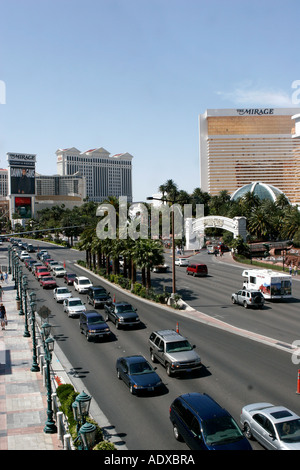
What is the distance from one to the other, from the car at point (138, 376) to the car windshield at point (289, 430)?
6189mm

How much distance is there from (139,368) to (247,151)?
17986 cm

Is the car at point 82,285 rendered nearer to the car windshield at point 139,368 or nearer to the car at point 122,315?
the car at point 122,315

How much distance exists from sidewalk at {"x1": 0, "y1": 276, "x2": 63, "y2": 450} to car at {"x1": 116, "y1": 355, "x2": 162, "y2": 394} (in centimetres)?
336

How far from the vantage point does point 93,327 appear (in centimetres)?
2581

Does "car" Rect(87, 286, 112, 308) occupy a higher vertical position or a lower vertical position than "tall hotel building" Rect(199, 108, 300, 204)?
lower

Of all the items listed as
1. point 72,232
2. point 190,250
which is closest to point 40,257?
point 72,232

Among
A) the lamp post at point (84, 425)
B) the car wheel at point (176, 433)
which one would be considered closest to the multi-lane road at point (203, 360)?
the car wheel at point (176, 433)

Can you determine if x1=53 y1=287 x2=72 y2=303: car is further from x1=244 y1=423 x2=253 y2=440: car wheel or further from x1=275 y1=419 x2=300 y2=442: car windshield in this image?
x1=275 y1=419 x2=300 y2=442: car windshield

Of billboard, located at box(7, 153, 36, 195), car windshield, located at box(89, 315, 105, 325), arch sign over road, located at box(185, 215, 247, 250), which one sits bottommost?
car windshield, located at box(89, 315, 105, 325)

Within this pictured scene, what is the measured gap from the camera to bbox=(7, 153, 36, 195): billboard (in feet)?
584

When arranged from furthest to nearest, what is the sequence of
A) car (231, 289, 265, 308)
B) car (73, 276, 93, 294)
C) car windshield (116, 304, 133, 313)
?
car (73, 276, 93, 294), car (231, 289, 265, 308), car windshield (116, 304, 133, 313)

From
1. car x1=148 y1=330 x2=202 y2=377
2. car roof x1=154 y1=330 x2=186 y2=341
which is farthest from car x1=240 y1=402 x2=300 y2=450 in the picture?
car roof x1=154 y1=330 x2=186 y2=341
